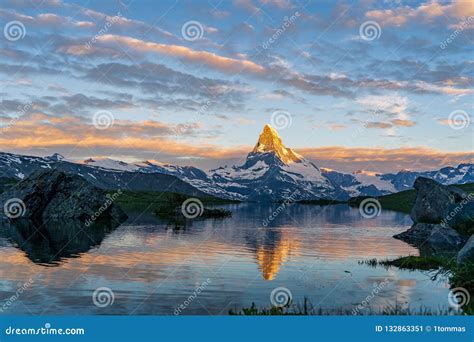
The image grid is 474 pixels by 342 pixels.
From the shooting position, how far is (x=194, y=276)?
31.9 metres

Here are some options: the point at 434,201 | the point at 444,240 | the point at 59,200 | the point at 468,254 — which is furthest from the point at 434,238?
the point at 59,200

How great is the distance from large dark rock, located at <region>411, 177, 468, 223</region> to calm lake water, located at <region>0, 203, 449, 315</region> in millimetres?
17864

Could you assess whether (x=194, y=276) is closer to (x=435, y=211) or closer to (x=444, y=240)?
(x=444, y=240)

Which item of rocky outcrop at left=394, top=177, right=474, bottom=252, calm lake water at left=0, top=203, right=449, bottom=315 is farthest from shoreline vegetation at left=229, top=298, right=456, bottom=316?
rocky outcrop at left=394, top=177, right=474, bottom=252

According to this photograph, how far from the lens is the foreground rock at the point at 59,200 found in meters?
90.0

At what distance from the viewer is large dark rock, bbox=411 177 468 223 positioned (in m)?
66.6

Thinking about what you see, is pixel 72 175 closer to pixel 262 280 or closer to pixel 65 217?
pixel 65 217

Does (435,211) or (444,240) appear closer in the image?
(444,240)

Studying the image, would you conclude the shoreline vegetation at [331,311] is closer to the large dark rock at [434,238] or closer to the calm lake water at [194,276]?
the calm lake water at [194,276]

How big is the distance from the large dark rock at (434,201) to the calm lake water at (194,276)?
58.6 ft

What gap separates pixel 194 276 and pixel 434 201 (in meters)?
46.4

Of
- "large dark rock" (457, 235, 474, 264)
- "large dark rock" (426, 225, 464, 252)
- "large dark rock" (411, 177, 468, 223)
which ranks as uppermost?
"large dark rock" (411, 177, 468, 223)

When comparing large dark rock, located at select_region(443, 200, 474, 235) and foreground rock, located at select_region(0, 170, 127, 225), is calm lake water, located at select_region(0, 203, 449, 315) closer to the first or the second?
large dark rock, located at select_region(443, 200, 474, 235)

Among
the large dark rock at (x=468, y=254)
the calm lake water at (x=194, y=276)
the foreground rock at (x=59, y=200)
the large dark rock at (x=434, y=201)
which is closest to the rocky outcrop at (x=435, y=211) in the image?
the large dark rock at (x=434, y=201)
